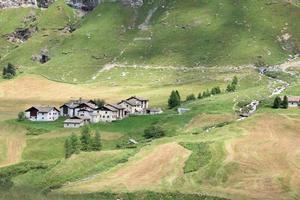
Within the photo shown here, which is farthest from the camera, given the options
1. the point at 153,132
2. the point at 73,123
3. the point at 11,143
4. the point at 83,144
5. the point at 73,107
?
the point at 73,107

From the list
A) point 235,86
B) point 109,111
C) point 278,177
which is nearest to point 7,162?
point 109,111

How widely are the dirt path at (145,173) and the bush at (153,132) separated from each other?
18159 mm

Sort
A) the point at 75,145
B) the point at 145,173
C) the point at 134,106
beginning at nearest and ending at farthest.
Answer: the point at 145,173
the point at 75,145
the point at 134,106

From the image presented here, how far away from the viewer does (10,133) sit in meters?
147


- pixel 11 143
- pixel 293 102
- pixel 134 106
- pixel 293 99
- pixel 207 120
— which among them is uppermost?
pixel 293 99

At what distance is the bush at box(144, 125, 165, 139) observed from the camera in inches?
5221

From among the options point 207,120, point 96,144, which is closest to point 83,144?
point 96,144

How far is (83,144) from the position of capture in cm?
12406

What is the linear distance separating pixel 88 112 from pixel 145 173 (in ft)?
199

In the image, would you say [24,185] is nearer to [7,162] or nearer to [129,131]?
[7,162]

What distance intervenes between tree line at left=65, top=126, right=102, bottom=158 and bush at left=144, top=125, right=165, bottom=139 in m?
11.4

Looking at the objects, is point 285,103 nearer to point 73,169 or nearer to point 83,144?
point 83,144

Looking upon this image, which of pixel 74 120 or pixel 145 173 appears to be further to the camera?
pixel 74 120

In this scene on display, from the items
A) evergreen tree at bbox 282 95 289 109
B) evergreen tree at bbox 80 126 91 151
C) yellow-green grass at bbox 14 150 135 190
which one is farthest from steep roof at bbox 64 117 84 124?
evergreen tree at bbox 282 95 289 109
